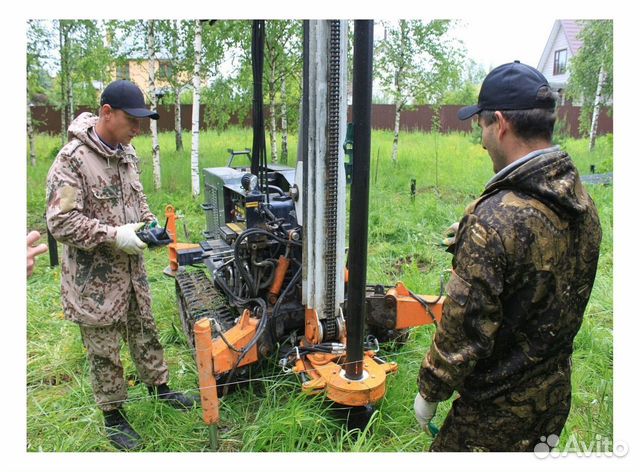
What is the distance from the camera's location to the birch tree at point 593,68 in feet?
39.4

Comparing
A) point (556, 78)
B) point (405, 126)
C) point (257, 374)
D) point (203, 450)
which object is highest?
point (556, 78)

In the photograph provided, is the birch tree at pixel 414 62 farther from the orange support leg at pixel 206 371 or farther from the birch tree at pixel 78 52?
the orange support leg at pixel 206 371

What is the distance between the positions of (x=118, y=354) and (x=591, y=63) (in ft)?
48.4

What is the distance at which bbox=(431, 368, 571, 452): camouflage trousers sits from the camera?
1.89 m

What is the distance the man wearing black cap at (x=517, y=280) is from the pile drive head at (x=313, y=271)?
2.61 ft

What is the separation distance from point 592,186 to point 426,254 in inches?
208

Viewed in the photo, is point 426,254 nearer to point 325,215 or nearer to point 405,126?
point 325,215

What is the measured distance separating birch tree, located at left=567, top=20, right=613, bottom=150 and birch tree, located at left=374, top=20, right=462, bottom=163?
355cm

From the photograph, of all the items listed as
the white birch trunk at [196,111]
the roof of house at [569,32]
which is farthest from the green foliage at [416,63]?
the roof of house at [569,32]

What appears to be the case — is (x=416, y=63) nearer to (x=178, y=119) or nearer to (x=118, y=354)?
(x=178, y=119)

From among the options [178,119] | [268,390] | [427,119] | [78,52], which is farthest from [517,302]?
[427,119]

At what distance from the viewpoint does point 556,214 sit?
1.72 metres

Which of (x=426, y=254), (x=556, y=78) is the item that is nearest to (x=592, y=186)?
(x=426, y=254)

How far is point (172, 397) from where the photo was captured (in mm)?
3465
